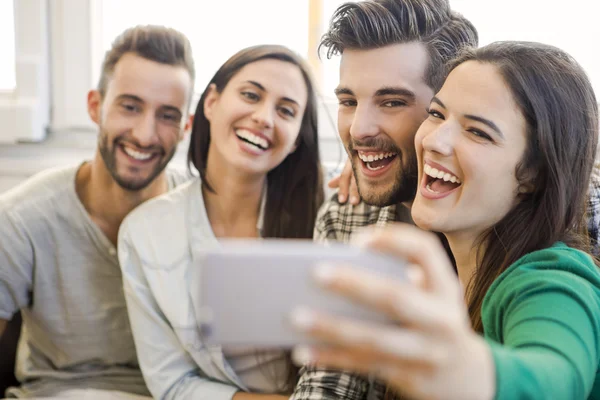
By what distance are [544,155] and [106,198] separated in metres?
1.02

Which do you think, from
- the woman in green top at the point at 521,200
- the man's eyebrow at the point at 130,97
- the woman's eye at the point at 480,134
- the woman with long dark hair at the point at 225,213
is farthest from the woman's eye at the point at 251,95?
the woman's eye at the point at 480,134

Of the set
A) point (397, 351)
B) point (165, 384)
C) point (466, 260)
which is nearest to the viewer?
point (397, 351)

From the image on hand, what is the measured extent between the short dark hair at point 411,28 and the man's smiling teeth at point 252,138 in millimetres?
263

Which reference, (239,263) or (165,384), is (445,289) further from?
(165,384)

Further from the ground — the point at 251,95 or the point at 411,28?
the point at 411,28

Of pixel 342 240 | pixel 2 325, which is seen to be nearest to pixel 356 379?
pixel 342 240

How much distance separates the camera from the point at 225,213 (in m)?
1.52

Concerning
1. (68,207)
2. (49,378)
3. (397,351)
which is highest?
(397,351)

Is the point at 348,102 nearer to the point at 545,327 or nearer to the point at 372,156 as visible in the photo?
the point at 372,156

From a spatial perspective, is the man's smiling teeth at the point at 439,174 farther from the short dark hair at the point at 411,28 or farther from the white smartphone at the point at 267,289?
the white smartphone at the point at 267,289

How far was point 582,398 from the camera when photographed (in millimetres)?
708

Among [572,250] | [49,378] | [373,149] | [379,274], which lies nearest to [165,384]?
[49,378]

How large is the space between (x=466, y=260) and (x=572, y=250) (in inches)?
7.5

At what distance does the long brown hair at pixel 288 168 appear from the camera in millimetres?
1499
